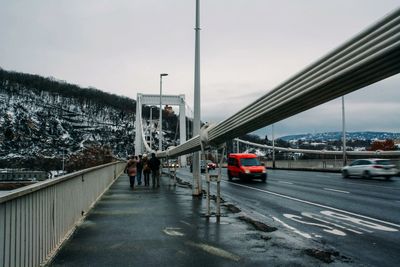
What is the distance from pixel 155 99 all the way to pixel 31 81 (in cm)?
11094

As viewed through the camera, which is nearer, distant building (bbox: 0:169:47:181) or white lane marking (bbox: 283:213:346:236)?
white lane marking (bbox: 283:213:346:236)

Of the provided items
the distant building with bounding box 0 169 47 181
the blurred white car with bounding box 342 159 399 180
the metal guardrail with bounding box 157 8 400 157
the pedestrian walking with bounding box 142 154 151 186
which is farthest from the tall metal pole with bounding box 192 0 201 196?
the blurred white car with bounding box 342 159 399 180

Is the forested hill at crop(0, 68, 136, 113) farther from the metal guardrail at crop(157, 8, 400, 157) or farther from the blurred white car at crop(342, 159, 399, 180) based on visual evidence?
the metal guardrail at crop(157, 8, 400, 157)

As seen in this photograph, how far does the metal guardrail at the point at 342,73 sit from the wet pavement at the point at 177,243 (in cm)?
213

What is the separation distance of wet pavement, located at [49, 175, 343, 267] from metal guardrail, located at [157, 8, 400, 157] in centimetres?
213

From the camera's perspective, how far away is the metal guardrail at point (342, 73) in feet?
13.9

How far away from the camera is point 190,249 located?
7.31 metres

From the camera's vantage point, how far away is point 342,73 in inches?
191

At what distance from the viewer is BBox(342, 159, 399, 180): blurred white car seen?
29.4 meters

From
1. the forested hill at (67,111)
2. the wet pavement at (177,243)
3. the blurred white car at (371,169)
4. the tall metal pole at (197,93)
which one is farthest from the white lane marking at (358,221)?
the forested hill at (67,111)

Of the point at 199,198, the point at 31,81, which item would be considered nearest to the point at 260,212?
the point at 199,198

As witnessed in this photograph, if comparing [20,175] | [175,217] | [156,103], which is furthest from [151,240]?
[156,103]

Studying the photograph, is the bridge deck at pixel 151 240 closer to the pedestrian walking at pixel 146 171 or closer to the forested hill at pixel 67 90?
the pedestrian walking at pixel 146 171

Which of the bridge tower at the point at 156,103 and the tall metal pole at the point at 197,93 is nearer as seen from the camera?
the tall metal pole at the point at 197,93
